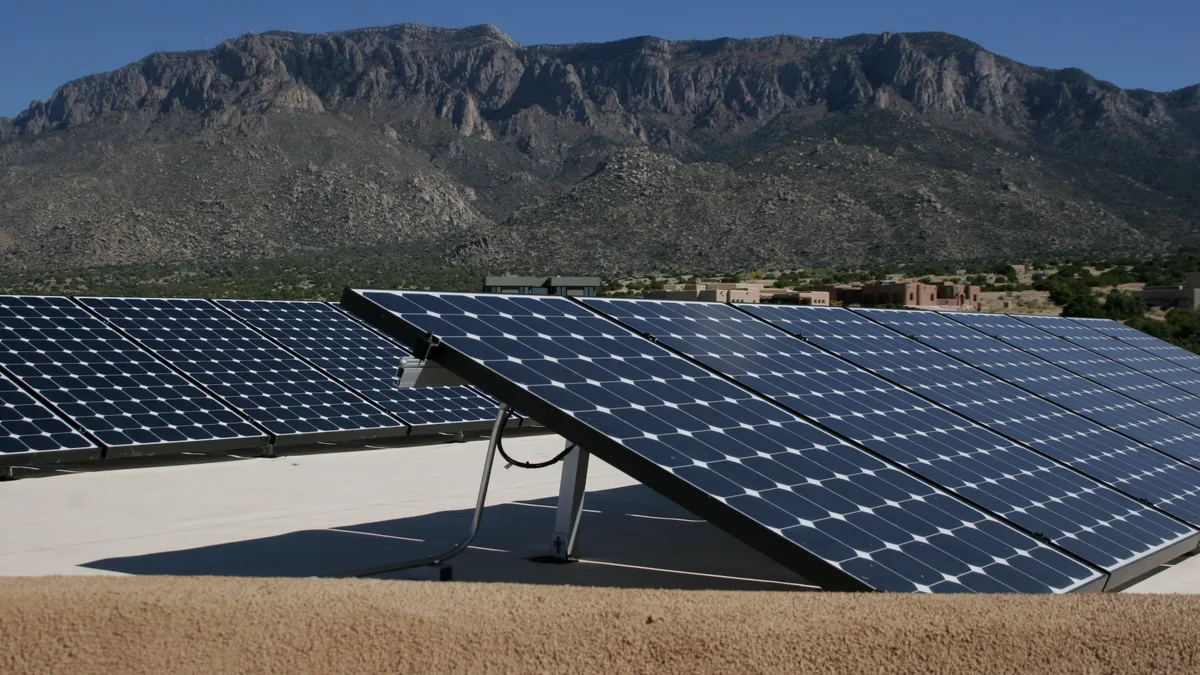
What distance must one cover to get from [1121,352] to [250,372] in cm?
1699

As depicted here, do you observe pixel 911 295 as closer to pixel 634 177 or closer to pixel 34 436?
pixel 634 177

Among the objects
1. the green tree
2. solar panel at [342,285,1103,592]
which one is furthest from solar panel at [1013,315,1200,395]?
the green tree

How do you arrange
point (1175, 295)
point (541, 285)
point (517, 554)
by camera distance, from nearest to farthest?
point (517, 554) → point (541, 285) → point (1175, 295)

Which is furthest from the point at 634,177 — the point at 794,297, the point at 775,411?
the point at 775,411

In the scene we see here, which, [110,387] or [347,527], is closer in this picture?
[347,527]

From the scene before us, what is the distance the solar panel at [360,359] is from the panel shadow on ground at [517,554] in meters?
8.06

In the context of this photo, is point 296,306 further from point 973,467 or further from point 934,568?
point 934,568

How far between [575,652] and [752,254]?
9196 cm

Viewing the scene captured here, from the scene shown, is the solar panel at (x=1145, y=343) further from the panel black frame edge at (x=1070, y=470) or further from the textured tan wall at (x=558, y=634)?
the textured tan wall at (x=558, y=634)

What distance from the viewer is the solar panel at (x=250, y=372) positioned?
2134 centimetres

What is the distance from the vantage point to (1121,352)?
1006 inches

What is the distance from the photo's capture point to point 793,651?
23.1 ft

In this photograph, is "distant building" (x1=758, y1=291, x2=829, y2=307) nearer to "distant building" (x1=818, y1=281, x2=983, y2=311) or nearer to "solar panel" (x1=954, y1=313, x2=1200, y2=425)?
"distant building" (x1=818, y1=281, x2=983, y2=311)

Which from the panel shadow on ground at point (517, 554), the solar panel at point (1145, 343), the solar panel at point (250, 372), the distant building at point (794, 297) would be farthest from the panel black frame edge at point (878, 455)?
the distant building at point (794, 297)
